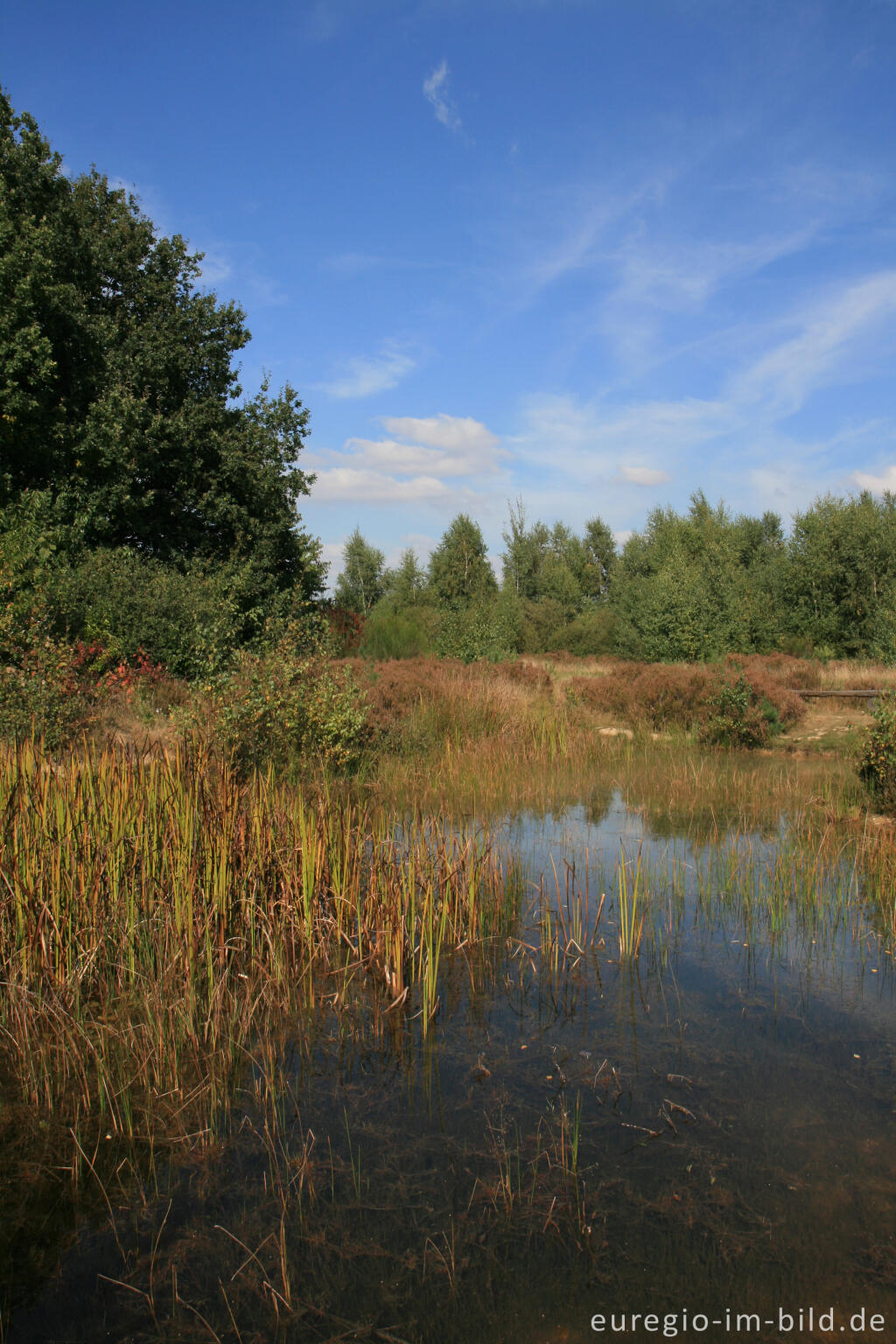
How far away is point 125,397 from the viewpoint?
18062mm

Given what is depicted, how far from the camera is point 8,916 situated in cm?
409

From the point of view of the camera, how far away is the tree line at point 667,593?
26570 millimetres

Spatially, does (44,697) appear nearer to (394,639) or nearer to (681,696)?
(681,696)

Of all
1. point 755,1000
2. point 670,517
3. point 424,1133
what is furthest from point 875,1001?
point 670,517

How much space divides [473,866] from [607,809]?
145 inches

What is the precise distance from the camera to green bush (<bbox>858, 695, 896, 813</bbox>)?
793 centimetres

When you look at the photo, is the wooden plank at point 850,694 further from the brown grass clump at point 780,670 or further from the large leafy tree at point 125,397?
the large leafy tree at point 125,397

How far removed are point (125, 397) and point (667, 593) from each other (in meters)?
18.5

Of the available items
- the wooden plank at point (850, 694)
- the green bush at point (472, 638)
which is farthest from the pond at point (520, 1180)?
the green bush at point (472, 638)

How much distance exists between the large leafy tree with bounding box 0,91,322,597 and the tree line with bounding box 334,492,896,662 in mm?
4474

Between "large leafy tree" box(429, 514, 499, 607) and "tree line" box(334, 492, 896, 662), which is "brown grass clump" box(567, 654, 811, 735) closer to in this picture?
"tree line" box(334, 492, 896, 662)

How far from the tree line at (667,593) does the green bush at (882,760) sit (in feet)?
34.5

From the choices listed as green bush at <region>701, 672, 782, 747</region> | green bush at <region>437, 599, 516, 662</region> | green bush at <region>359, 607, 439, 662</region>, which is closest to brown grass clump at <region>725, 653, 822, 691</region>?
green bush at <region>701, 672, 782, 747</region>

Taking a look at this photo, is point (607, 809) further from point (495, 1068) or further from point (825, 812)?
point (495, 1068)
